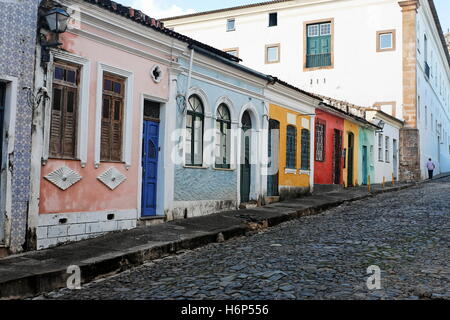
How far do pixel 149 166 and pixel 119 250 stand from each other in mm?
2856

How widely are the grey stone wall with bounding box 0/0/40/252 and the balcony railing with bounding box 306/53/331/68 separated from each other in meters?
23.6

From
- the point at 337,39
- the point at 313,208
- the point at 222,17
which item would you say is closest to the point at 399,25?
the point at 337,39

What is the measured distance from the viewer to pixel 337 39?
2802 cm

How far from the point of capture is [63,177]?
7.37m

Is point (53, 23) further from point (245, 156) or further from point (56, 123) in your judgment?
point (245, 156)

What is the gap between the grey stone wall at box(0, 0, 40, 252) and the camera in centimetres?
658

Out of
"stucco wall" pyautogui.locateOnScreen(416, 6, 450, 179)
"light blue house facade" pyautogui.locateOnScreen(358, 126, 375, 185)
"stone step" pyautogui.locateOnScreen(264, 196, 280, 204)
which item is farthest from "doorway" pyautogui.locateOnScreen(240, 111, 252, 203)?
"stucco wall" pyautogui.locateOnScreen(416, 6, 450, 179)

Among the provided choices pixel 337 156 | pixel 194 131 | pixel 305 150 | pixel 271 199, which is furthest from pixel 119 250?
pixel 337 156

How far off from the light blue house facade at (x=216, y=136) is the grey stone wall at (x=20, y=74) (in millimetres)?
3535

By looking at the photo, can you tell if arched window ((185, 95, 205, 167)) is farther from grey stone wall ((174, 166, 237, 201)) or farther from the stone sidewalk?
the stone sidewalk

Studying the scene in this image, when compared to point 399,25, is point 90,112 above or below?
below

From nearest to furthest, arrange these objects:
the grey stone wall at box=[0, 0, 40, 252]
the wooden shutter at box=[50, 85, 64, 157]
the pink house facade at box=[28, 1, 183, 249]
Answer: the grey stone wall at box=[0, 0, 40, 252], the pink house facade at box=[28, 1, 183, 249], the wooden shutter at box=[50, 85, 64, 157]
